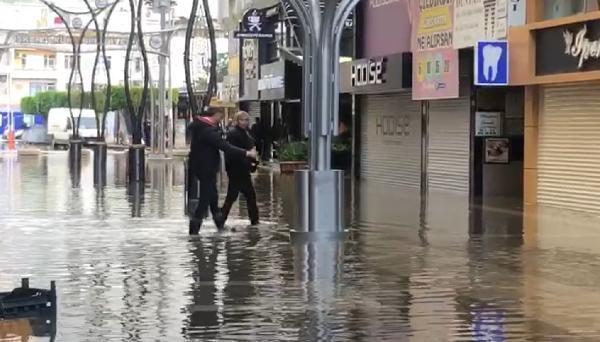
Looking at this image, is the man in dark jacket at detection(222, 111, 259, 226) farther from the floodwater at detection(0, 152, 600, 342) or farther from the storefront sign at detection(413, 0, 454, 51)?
the storefront sign at detection(413, 0, 454, 51)

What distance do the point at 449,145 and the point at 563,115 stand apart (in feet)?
16.9

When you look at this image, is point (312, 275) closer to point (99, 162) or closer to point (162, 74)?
point (99, 162)

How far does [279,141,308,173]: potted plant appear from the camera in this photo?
114 feet

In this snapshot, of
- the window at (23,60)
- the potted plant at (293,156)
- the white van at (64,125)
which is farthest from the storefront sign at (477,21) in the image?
the window at (23,60)

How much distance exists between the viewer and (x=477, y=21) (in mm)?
23391

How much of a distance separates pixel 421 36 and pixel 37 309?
60.3 ft

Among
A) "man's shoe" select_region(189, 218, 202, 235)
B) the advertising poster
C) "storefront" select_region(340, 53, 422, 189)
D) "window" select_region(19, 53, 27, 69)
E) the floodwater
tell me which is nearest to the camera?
the floodwater

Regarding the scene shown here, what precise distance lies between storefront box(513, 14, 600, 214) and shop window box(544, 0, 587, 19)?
71 cm

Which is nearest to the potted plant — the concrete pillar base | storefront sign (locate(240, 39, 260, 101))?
storefront sign (locate(240, 39, 260, 101))

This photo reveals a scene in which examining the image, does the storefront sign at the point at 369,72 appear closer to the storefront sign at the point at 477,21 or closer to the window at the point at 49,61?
the storefront sign at the point at 477,21

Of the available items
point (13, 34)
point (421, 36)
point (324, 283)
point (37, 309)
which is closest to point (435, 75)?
point (421, 36)

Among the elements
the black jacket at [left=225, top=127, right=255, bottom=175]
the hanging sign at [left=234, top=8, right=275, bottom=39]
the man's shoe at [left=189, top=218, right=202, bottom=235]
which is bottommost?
the man's shoe at [left=189, top=218, right=202, bottom=235]

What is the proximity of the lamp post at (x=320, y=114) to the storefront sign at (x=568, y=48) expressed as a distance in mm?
5167

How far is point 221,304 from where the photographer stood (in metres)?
10.2
